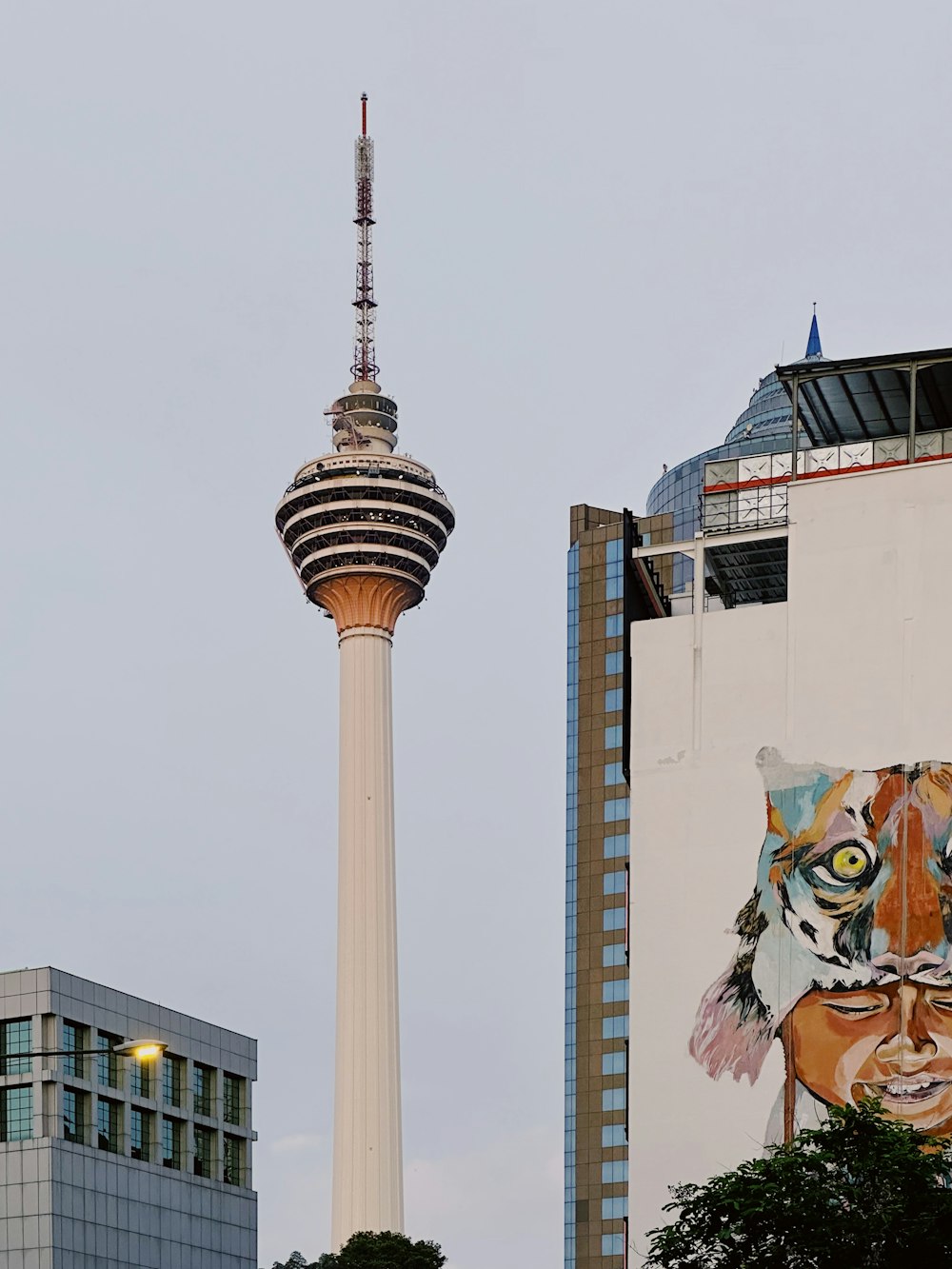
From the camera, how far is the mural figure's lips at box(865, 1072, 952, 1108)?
78375 millimetres

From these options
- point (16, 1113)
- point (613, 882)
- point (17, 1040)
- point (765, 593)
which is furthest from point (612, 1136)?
point (765, 593)

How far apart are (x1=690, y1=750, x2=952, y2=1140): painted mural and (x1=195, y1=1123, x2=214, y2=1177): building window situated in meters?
53.2

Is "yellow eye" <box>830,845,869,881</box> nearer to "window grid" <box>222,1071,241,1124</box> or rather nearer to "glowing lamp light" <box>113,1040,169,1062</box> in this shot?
"glowing lamp light" <box>113,1040,169,1062</box>

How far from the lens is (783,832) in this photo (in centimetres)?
8306

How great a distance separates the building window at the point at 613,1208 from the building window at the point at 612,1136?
3885 millimetres

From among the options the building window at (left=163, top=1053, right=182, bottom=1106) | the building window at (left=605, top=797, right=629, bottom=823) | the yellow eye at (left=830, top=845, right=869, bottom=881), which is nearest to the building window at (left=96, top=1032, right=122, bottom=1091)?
the building window at (left=163, top=1053, right=182, bottom=1106)

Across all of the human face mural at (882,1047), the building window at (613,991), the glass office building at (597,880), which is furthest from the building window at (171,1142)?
the building window at (613,991)

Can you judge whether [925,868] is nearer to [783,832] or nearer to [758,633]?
[783,832]

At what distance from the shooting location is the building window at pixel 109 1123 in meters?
119

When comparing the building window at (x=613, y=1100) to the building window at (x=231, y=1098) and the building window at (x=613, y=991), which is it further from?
the building window at (x=231, y=1098)

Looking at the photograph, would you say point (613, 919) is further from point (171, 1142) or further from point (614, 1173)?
point (171, 1142)

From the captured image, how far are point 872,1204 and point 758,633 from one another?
2796cm

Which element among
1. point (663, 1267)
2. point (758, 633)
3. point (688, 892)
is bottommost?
point (663, 1267)

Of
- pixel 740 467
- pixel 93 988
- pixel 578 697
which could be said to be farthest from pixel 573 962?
pixel 740 467
